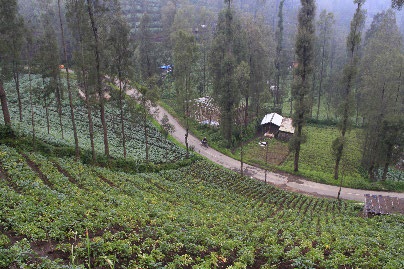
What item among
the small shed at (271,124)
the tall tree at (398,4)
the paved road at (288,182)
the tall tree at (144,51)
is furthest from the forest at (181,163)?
the paved road at (288,182)

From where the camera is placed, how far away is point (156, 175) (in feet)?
91.0

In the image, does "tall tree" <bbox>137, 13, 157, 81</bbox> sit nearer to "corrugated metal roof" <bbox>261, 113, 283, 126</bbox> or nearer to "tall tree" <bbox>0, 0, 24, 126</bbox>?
"corrugated metal roof" <bbox>261, 113, 283, 126</bbox>

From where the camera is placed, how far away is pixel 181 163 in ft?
108

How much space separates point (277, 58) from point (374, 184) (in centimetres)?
3522

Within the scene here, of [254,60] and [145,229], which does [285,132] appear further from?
[145,229]

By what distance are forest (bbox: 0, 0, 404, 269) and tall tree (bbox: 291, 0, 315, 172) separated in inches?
4.9

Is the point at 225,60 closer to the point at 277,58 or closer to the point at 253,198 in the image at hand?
the point at 253,198

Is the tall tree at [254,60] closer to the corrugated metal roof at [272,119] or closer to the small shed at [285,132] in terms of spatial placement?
the corrugated metal roof at [272,119]

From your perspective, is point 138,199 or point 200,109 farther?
point 200,109

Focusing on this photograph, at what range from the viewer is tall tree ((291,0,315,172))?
31.2 metres

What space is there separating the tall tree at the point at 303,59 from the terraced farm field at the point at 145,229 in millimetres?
11928

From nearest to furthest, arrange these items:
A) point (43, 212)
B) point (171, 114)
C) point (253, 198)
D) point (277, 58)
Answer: point (43, 212) → point (253, 198) → point (171, 114) → point (277, 58)

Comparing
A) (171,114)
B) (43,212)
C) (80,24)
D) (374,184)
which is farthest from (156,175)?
(171,114)

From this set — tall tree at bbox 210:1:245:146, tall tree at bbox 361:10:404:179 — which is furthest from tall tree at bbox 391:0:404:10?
tall tree at bbox 210:1:245:146
